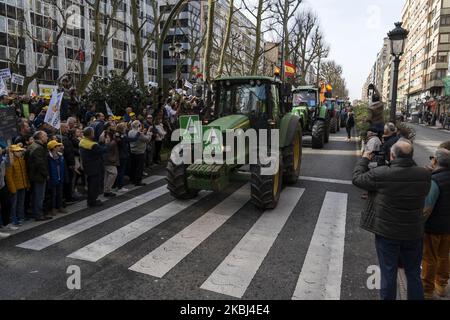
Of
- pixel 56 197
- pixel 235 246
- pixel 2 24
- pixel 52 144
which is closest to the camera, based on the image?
pixel 235 246

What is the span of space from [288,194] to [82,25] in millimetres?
41141

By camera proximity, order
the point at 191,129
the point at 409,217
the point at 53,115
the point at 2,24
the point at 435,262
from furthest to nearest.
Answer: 1. the point at 2,24
2. the point at 191,129
3. the point at 53,115
4. the point at 435,262
5. the point at 409,217

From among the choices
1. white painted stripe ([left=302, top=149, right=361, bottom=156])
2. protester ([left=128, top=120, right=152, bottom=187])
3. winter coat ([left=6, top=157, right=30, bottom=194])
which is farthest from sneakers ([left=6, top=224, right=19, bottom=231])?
white painted stripe ([left=302, top=149, right=361, bottom=156])

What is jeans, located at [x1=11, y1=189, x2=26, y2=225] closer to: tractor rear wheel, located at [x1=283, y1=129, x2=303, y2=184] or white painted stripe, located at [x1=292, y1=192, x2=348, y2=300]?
white painted stripe, located at [x1=292, y1=192, x2=348, y2=300]

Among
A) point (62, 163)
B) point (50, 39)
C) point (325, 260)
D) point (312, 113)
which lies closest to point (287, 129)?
point (325, 260)

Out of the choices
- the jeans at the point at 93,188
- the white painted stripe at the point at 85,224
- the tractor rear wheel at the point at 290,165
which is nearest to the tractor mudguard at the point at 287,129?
the tractor rear wheel at the point at 290,165

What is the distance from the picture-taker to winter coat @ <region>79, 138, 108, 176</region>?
7.48 meters

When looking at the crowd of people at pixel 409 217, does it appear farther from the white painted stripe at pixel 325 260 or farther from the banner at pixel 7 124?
the banner at pixel 7 124

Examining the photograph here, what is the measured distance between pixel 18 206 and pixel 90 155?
1.72 meters

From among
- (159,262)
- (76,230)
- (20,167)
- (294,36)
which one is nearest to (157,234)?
(159,262)

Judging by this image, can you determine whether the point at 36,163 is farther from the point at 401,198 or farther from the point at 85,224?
the point at 401,198

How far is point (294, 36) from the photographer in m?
42.1

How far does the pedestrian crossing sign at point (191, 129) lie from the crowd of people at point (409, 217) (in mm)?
4116

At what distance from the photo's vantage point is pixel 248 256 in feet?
17.4
